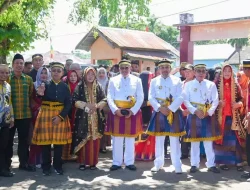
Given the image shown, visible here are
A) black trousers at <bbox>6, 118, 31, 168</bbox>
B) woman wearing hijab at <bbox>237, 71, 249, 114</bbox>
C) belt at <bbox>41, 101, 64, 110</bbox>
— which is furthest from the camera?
woman wearing hijab at <bbox>237, 71, 249, 114</bbox>

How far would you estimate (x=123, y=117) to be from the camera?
263 inches

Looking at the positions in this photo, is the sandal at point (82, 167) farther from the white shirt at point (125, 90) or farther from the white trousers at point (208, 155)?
the white trousers at point (208, 155)

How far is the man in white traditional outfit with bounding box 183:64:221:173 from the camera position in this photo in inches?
255

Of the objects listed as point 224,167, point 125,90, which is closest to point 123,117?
point 125,90

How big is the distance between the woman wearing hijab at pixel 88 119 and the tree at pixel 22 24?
322 centimetres

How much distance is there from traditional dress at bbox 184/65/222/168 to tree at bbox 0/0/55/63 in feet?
15.1

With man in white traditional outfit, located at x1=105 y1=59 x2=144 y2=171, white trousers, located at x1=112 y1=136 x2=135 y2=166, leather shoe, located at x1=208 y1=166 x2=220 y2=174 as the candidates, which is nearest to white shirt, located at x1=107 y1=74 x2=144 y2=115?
man in white traditional outfit, located at x1=105 y1=59 x2=144 y2=171

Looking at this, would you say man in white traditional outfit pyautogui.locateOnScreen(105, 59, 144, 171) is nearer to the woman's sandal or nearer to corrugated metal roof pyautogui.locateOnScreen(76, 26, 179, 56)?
the woman's sandal

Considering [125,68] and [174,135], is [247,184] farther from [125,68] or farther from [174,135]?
[125,68]

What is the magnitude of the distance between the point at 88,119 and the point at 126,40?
625 inches

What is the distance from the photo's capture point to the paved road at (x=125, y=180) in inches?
223

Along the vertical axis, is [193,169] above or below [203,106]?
below

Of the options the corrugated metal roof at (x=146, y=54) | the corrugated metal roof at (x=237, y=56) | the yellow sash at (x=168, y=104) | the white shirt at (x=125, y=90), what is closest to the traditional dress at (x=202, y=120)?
the yellow sash at (x=168, y=104)

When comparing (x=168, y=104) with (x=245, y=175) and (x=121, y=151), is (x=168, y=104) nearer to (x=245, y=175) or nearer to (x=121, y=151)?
(x=121, y=151)
